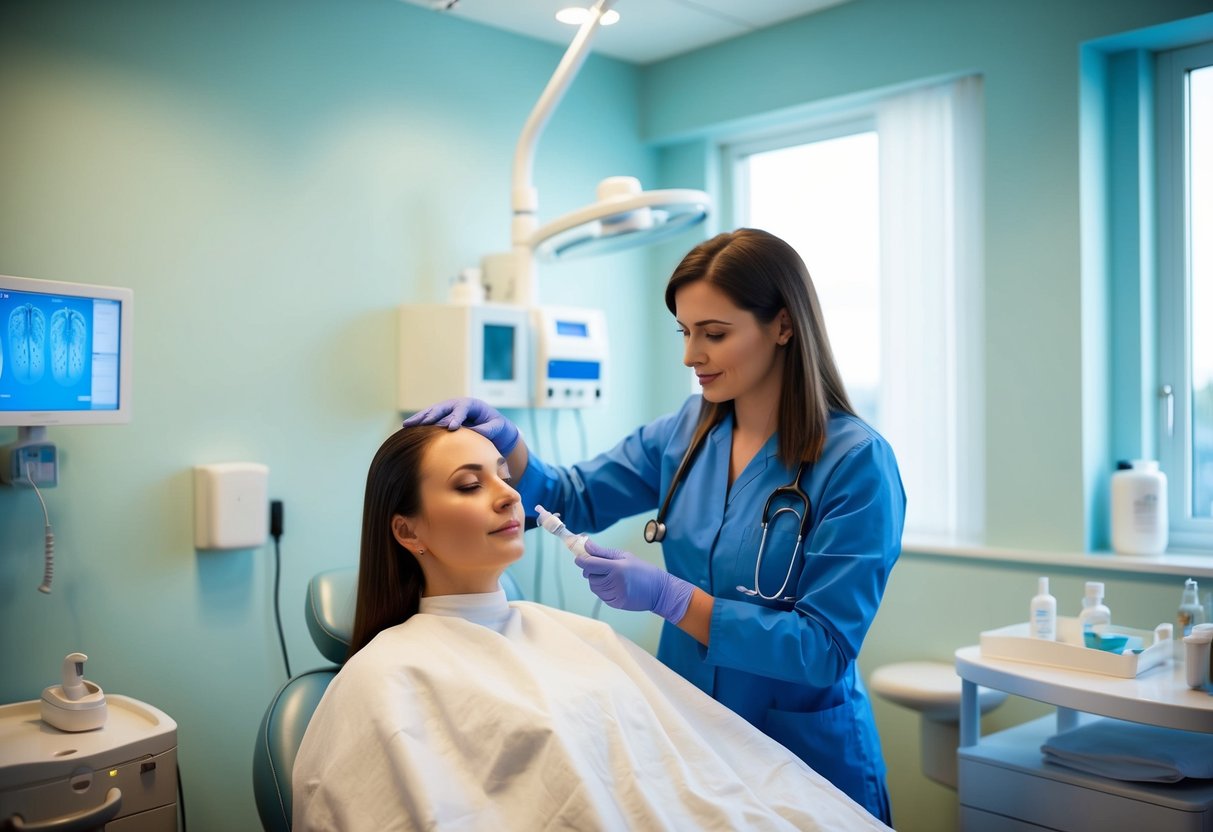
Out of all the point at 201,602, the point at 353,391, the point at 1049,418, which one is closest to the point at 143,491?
the point at 201,602

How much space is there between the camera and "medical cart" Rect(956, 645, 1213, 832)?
5.76ft

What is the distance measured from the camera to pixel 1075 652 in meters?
1.99

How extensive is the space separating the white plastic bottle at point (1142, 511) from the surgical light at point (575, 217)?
1241mm

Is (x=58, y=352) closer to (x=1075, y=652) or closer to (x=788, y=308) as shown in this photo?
(x=788, y=308)

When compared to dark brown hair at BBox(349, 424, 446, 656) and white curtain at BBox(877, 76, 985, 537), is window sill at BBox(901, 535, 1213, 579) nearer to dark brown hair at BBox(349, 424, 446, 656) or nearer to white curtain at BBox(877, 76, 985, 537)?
white curtain at BBox(877, 76, 985, 537)

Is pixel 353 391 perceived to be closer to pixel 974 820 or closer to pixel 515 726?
pixel 515 726

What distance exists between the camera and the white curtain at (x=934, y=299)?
111 inches

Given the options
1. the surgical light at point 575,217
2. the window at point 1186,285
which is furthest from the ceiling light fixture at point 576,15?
the window at point 1186,285

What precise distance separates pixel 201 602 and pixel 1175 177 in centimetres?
263

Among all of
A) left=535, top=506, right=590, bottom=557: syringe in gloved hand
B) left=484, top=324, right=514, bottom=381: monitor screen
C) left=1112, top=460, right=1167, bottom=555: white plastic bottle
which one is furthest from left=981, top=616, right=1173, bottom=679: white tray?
left=484, top=324, right=514, bottom=381: monitor screen

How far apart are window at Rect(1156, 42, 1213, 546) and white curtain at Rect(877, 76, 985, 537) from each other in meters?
0.45

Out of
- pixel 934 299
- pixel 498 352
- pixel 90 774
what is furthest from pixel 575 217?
pixel 90 774

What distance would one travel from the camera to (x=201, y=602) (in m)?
2.38

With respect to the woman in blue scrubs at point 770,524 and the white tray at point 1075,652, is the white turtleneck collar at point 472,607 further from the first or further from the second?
the white tray at point 1075,652
